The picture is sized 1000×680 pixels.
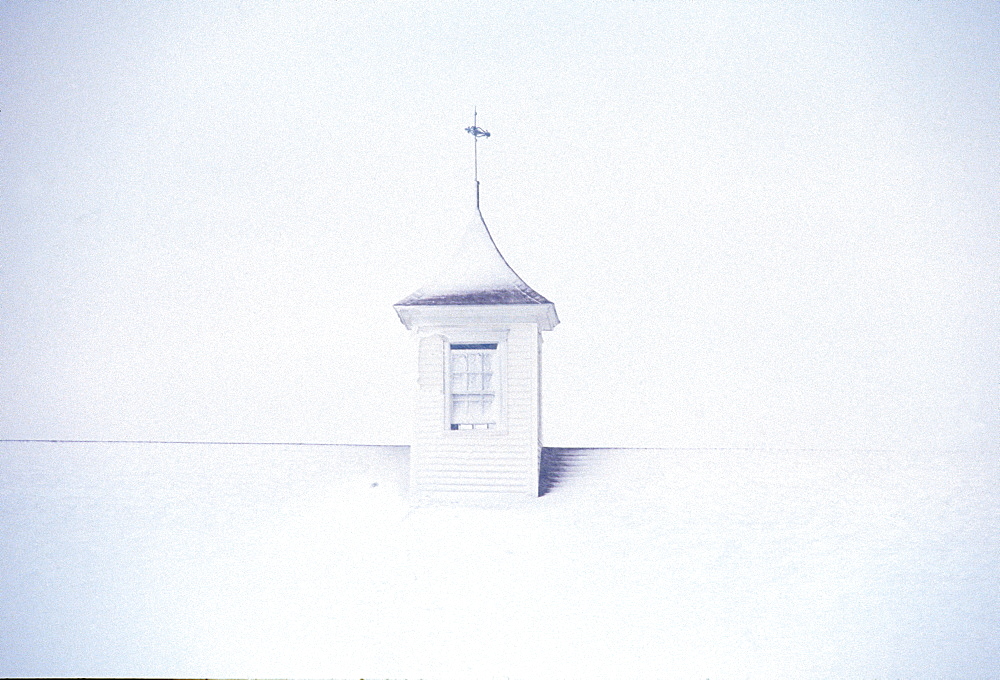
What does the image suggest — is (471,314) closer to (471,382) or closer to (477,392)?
(471,382)

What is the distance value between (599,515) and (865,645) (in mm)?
2423

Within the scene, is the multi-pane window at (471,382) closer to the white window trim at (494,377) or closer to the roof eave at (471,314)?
the white window trim at (494,377)

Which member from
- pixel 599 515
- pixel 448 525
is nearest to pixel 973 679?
pixel 599 515

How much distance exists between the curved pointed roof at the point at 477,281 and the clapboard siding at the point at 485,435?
1.00 ft

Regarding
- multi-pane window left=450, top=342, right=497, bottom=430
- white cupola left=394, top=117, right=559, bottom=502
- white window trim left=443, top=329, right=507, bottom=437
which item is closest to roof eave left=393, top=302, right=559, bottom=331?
white cupola left=394, top=117, right=559, bottom=502

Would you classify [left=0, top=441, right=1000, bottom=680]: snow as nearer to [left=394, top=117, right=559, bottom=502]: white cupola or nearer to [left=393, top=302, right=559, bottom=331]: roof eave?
[left=394, top=117, right=559, bottom=502]: white cupola

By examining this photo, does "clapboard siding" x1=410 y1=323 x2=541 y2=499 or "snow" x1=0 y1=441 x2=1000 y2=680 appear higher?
"clapboard siding" x1=410 y1=323 x2=541 y2=499

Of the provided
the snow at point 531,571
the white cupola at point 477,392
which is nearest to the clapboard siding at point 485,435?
the white cupola at point 477,392

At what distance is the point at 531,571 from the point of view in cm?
599

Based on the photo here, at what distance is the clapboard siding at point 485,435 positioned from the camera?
675 centimetres

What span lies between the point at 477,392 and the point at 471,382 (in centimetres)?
12

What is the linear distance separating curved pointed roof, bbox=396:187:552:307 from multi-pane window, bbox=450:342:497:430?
0.52m

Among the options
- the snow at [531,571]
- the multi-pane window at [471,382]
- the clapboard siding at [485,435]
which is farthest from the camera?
the multi-pane window at [471,382]

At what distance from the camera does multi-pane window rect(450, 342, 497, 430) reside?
6.86m
